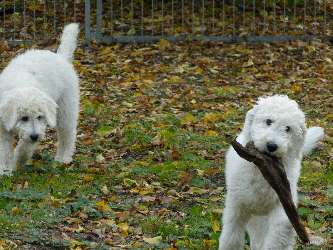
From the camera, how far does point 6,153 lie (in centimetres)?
700

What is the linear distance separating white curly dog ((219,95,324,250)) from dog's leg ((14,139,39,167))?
8.88 feet

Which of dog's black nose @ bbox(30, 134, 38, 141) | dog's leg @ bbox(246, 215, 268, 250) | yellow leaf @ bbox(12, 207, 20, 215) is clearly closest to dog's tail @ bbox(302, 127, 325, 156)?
dog's leg @ bbox(246, 215, 268, 250)

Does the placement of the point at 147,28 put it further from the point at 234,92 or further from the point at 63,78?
the point at 63,78

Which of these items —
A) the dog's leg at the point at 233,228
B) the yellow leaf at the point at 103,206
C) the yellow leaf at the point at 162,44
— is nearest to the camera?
the dog's leg at the point at 233,228

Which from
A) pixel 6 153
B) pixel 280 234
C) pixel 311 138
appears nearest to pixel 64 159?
pixel 6 153

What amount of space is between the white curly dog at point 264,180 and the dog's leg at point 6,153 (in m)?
2.78

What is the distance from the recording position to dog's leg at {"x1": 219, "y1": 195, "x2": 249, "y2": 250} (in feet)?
16.3

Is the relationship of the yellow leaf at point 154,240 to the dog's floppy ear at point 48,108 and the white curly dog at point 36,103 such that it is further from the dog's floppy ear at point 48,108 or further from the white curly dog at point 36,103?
the dog's floppy ear at point 48,108

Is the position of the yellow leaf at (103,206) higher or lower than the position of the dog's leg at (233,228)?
lower

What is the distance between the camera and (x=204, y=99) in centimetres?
1047

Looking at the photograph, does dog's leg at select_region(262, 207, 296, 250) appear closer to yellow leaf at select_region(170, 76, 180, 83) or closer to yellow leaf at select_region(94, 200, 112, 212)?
yellow leaf at select_region(94, 200, 112, 212)

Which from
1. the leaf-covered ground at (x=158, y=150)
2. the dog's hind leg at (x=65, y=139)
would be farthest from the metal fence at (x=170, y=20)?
the dog's hind leg at (x=65, y=139)

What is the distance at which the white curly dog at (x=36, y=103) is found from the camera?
6793 mm

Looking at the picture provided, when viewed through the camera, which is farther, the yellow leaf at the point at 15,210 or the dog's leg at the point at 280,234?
the yellow leaf at the point at 15,210
